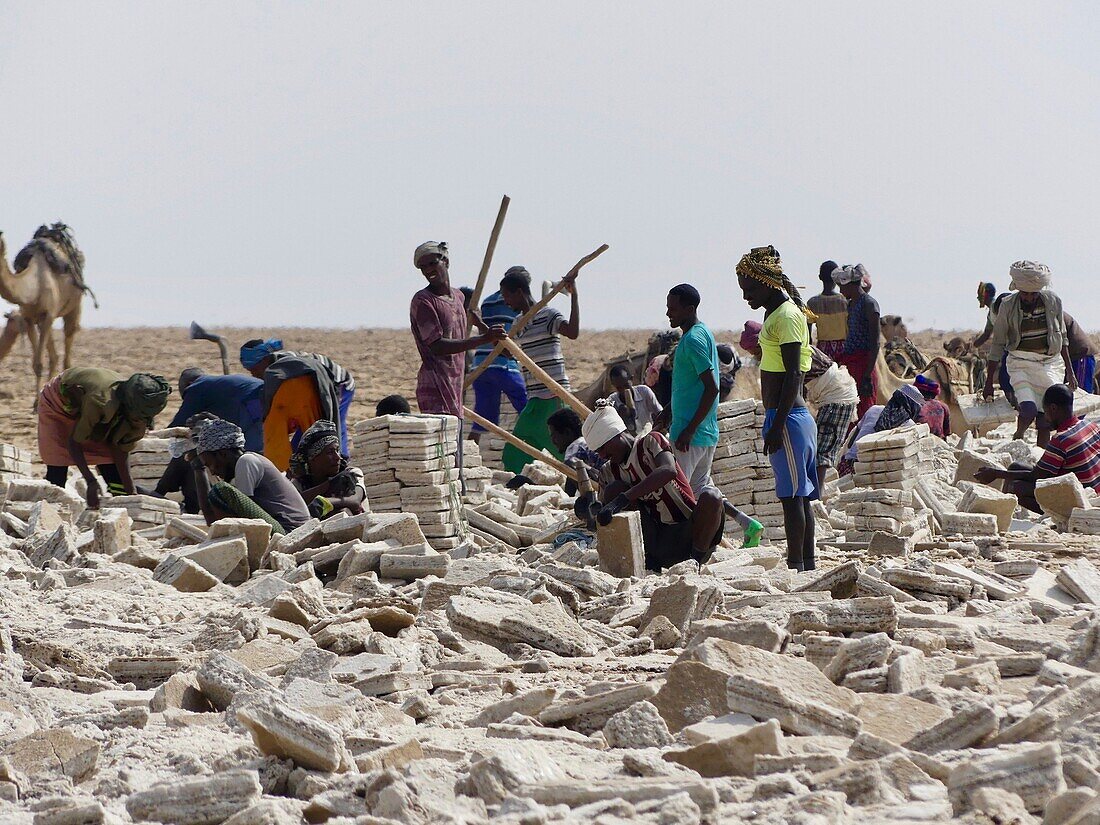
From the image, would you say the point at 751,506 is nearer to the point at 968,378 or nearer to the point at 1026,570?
the point at 1026,570

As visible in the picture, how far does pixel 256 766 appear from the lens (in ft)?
10.3

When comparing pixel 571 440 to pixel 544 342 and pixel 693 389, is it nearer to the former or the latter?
pixel 693 389

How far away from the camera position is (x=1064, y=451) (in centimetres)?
830

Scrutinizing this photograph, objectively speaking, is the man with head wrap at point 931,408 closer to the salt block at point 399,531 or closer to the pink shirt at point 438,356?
the pink shirt at point 438,356

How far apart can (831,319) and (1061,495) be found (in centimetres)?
333

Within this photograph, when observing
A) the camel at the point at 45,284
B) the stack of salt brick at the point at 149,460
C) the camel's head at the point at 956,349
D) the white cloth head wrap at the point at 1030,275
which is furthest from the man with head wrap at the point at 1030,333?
the camel at the point at 45,284

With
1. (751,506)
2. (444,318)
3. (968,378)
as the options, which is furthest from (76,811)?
(968,378)

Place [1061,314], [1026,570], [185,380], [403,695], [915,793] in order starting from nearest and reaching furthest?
1. [915,793]
2. [403,695]
3. [1026,570]
4. [1061,314]
5. [185,380]

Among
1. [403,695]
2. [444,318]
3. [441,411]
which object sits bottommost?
[403,695]

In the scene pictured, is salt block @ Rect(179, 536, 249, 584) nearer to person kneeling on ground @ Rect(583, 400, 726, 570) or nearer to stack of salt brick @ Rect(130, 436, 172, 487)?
person kneeling on ground @ Rect(583, 400, 726, 570)

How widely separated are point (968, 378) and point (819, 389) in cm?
792

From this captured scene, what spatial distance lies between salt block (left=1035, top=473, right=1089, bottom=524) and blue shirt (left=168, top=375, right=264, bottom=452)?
5121 millimetres

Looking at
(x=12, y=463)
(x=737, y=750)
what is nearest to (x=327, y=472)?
(x=12, y=463)

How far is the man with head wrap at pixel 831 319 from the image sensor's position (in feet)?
35.7
